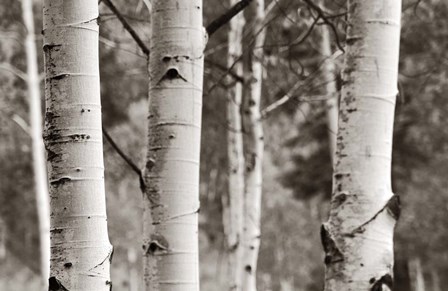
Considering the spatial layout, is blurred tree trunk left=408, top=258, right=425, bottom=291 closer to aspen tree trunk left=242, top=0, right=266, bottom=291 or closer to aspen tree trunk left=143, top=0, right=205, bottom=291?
aspen tree trunk left=242, top=0, right=266, bottom=291

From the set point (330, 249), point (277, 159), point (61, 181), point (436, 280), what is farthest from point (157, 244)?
point (436, 280)

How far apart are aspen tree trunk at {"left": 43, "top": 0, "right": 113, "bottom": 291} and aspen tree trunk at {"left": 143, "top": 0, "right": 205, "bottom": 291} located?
62 centimetres

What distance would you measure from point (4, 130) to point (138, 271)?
43.3ft

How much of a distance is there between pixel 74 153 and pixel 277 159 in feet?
77.4

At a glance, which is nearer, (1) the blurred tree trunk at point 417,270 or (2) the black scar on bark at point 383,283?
(2) the black scar on bark at point 383,283

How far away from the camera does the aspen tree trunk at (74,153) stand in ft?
8.05

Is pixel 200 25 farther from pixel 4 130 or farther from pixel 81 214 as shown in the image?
pixel 4 130

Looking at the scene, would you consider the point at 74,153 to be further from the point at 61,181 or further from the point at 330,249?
the point at 330,249

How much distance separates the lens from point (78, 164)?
2.47 meters

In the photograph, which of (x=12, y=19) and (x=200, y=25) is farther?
(x=12, y=19)

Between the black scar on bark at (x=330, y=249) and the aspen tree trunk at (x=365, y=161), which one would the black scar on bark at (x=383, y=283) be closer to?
the aspen tree trunk at (x=365, y=161)

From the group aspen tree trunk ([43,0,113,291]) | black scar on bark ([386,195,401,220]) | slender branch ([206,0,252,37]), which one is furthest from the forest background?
aspen tree trunk ([43,0,113,291])

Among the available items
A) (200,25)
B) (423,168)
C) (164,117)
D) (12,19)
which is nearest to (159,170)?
(164,117)

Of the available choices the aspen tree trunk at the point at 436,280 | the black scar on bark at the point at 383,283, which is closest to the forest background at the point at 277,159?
the aspen tree trunk at the point at 436,280
